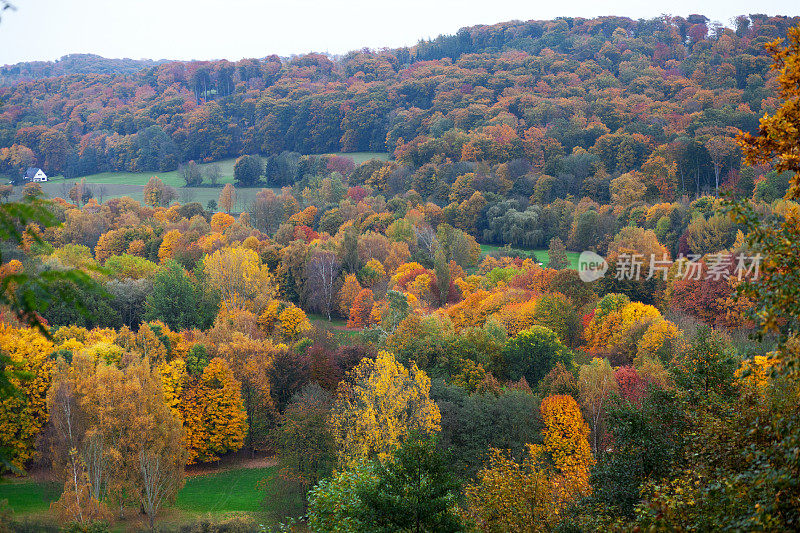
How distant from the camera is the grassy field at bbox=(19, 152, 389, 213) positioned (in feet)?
297

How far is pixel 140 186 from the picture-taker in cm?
9538

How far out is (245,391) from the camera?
37594mm

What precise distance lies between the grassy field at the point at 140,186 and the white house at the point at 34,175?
132 cm

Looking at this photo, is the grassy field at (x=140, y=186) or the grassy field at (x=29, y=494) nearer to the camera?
the grassy field at (x=29, y=494)

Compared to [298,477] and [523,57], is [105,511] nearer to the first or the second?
[298,477]

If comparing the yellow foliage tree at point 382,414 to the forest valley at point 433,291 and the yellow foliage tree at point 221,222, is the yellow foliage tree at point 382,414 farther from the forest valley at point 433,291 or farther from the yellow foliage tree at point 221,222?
the yellow foliage tree at point 221,222

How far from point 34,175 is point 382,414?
9118cm

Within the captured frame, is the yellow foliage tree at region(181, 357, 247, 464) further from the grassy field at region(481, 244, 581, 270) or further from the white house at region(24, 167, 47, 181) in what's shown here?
the white house at region(24, 167, 47, 181)

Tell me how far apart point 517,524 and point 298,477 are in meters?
15.1

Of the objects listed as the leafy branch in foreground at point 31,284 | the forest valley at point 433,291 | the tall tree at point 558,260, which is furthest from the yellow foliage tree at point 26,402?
the tall tree at point 558,260

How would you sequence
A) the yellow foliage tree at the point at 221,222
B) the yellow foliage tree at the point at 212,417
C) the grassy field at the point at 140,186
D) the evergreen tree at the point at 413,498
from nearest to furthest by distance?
the evergreen tree at the point at 413,498 → the yellow foliage tree at the point at 212,417 → the yellow foliage tree at the point at 221,222 → the grassy field at the point at 140,186

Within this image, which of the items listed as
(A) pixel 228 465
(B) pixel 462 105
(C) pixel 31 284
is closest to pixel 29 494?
(A) pixel 228 465

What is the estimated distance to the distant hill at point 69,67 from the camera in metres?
144

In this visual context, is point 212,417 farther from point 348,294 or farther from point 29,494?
A: point 348,294
